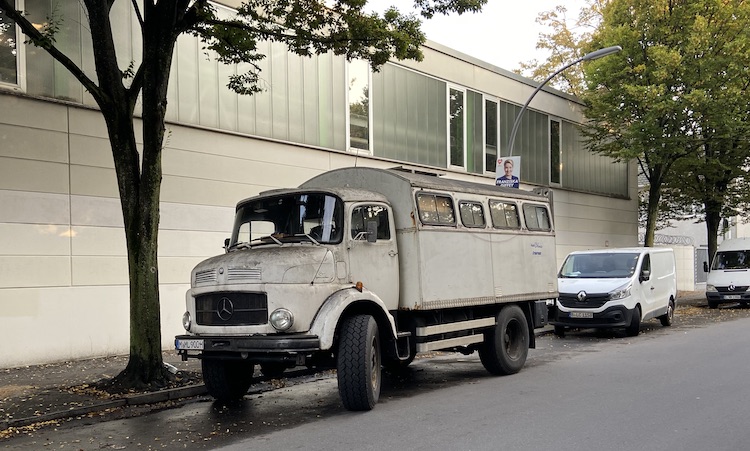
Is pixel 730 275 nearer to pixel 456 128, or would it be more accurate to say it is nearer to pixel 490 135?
pixel 490 135

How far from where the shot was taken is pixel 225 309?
769 cm

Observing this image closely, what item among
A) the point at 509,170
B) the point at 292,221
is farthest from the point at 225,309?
the point at 509,170

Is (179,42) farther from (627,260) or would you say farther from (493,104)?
(493,104)

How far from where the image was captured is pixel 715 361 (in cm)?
1111

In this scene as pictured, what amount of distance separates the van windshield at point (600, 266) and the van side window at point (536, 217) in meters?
4.50

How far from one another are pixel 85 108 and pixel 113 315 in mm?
3818

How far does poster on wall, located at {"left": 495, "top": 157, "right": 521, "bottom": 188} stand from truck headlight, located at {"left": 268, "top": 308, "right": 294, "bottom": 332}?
10.4 meters

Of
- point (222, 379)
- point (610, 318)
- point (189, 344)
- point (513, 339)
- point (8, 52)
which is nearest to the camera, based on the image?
point (189, 344)

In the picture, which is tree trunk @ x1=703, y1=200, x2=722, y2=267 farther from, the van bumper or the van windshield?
the van bumper

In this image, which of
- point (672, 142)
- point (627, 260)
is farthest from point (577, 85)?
point (627, 260)

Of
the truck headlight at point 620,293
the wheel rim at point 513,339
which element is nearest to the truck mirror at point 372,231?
the wheel rim at point 513,339

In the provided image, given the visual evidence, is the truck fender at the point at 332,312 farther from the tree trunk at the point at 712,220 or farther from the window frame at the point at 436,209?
the tree trunk at the point at 712,220

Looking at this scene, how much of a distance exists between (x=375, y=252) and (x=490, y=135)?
16.2 m

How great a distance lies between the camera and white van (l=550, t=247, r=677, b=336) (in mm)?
14734
